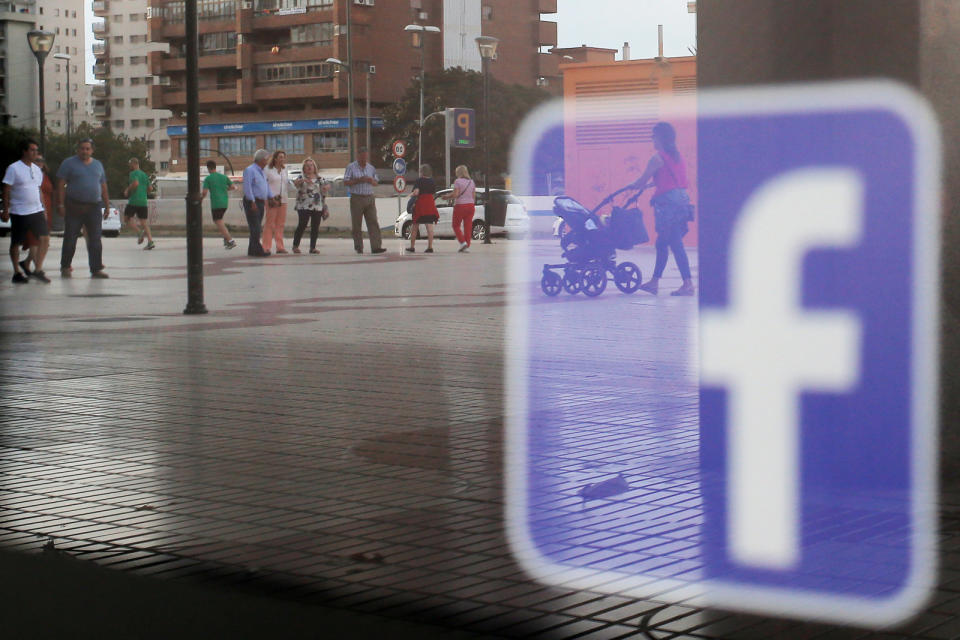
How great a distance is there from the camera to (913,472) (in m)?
5.47

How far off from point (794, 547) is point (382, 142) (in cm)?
9707

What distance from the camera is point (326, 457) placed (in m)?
6.30

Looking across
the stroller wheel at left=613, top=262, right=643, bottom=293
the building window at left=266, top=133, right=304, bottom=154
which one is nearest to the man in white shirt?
the stroller wheel at left=613, top=262, right=643, bottom=293

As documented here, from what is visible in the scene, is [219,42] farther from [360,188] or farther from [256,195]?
[256,195]

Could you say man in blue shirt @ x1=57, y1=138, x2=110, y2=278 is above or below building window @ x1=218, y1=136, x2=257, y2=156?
below

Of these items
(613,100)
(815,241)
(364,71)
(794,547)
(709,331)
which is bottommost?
(794,547)

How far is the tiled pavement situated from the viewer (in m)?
4.13

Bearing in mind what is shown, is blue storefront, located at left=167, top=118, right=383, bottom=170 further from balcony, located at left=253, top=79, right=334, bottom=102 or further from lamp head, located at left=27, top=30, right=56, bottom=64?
lamp head, located at left=27, top=30, right=56, bottom=64

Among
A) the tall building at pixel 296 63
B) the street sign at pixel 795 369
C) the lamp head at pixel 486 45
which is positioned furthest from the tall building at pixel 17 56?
the tall building at pixel 296 63

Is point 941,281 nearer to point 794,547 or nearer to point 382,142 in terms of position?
point 794,547

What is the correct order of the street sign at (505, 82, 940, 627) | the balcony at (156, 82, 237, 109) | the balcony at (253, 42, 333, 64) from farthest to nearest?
the balcony at (253, 42, 333, 64)
the balcony at (156, 82, 237, 109)
the street sign at (505, 82, 940, 627)

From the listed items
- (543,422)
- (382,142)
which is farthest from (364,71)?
(543,422)

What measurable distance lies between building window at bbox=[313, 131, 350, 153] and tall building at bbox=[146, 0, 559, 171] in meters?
0.07

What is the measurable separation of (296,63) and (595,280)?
90875 mm
